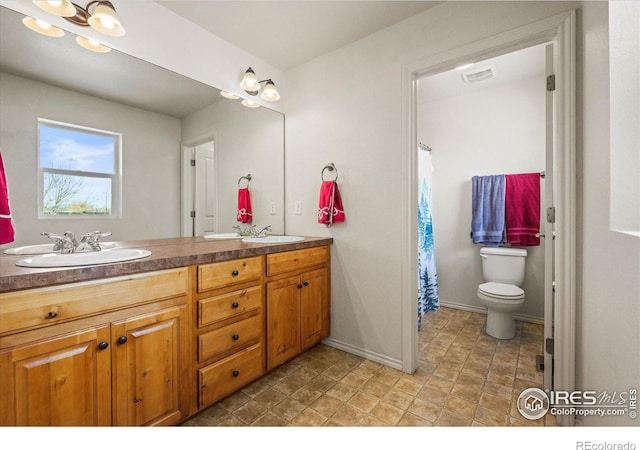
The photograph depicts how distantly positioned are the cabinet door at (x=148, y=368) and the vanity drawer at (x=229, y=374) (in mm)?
137

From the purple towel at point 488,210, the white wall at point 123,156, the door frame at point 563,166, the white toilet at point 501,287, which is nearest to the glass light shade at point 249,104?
the white wall at point 123,156

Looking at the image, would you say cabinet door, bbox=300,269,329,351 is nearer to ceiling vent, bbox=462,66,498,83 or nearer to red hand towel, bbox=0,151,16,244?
red hand towel, bbox=0,151,16,244

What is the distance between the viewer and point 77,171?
4.87 feet

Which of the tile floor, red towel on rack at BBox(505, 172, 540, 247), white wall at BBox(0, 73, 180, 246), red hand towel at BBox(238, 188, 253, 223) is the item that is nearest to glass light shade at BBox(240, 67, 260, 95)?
white wall at BBox(0, 73, 180, 246)

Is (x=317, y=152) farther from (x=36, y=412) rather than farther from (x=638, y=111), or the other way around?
(x=36, y=412)

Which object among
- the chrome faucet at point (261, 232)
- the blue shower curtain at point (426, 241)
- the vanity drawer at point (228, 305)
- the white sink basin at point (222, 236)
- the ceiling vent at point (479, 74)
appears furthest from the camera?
the blue shower curtain at point (426, 241)

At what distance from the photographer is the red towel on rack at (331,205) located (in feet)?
7.14

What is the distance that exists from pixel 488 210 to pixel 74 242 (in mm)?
3325

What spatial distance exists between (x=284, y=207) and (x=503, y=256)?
2165mm

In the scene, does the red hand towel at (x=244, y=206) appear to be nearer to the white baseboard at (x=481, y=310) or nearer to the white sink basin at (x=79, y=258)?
the white sink basin at (x=79, y=258)

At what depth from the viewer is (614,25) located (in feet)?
3.30

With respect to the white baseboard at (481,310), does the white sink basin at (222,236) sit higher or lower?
higher

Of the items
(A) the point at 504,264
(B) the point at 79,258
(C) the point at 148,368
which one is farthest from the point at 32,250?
(A) the point at 504,264

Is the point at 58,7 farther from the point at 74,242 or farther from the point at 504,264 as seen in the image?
the point at 504,264
